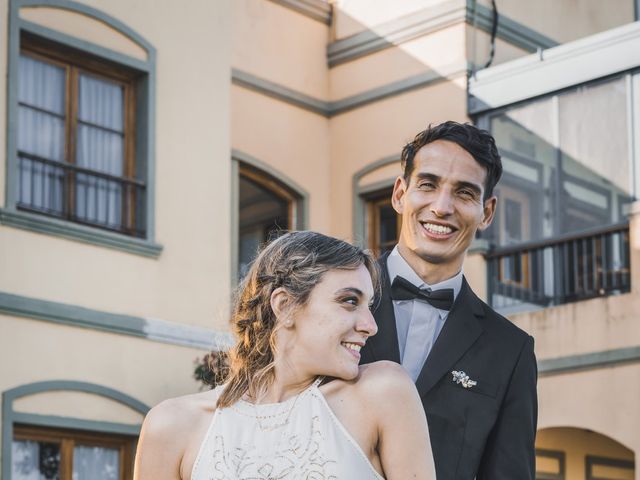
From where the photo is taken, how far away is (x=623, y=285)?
46.9ft

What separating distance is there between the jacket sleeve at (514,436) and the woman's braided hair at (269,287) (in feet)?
2.15

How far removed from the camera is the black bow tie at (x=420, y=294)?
4.11m

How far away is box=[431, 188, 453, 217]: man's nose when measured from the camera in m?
4.04

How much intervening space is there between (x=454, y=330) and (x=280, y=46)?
1288 cm

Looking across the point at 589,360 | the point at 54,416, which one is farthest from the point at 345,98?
the point at 54,416

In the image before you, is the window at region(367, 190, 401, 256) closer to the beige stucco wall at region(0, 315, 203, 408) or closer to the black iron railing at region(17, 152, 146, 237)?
the beige stucco wall at region(0, 315, 203, 408)

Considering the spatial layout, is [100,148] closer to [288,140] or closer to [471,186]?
[288,140]

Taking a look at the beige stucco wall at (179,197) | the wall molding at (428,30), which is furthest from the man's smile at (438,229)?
the wall molding at (428,30)

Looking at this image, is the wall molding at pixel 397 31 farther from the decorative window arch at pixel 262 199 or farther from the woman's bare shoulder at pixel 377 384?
the woman's bare shoulder at pixel 377 384

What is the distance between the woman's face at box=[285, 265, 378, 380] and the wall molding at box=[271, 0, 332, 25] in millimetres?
13512

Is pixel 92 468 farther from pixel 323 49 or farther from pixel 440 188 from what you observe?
pixel 440 188

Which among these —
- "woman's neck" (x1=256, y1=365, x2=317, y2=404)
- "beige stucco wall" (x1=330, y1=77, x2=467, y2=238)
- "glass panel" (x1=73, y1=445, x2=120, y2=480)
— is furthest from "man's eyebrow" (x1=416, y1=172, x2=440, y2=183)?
"beige stucco wall" (x1=330, y1=77, x2=467, y2=238)

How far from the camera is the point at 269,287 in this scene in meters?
3.49

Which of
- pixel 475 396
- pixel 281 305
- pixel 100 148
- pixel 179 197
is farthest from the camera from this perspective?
pixel 179 197
